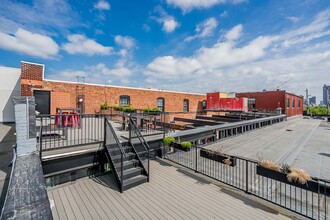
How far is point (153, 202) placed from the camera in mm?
3303

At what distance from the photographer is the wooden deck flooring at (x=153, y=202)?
291 centimetres

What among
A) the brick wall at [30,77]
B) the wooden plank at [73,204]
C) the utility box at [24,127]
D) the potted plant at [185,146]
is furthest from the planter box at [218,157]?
the brick wall at [30,77]

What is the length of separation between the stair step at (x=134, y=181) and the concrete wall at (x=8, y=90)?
1057 centimetres

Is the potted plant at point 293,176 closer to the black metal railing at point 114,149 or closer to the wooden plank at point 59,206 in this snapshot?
the black metal railing at point 114,149

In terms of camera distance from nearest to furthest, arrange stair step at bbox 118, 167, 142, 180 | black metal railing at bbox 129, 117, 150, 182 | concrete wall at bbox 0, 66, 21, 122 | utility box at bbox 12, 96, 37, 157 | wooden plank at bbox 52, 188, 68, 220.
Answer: wooden plank at bbox 52, 188, 68, 220
utility box at bbox 12, 96, 37, 157
stair step at bbox 118, 167, 142, 180
black metal railing at bbox 129, 117, 150, 182
concrete wall at bbox 0, 66, 21, 122

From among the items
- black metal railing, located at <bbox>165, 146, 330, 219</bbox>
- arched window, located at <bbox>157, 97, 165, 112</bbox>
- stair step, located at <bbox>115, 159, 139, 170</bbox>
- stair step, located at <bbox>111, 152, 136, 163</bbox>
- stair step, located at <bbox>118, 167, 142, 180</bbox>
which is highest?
arched window, located at <bbox>157, 97, 165, 112</bbox>

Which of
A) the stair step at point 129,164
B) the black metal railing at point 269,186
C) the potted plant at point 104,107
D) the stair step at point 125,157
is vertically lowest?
the black metal railing at point 269,186

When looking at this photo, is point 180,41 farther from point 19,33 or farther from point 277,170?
point 277,170

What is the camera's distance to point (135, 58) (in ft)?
49.9

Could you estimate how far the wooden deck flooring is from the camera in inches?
115

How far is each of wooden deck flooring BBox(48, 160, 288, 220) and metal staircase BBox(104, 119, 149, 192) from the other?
18 centimetres

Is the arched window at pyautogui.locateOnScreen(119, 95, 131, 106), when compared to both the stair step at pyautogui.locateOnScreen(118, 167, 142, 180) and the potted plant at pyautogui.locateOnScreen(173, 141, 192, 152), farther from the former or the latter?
the stair step at pyautogui.locateOnScreen(118, 167, 142, 180)

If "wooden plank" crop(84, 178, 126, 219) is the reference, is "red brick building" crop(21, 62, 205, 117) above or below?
above

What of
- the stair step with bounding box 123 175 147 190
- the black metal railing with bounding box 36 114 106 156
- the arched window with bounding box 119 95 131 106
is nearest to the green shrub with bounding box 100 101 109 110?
the arched window with bounding box 119 95 131 106
